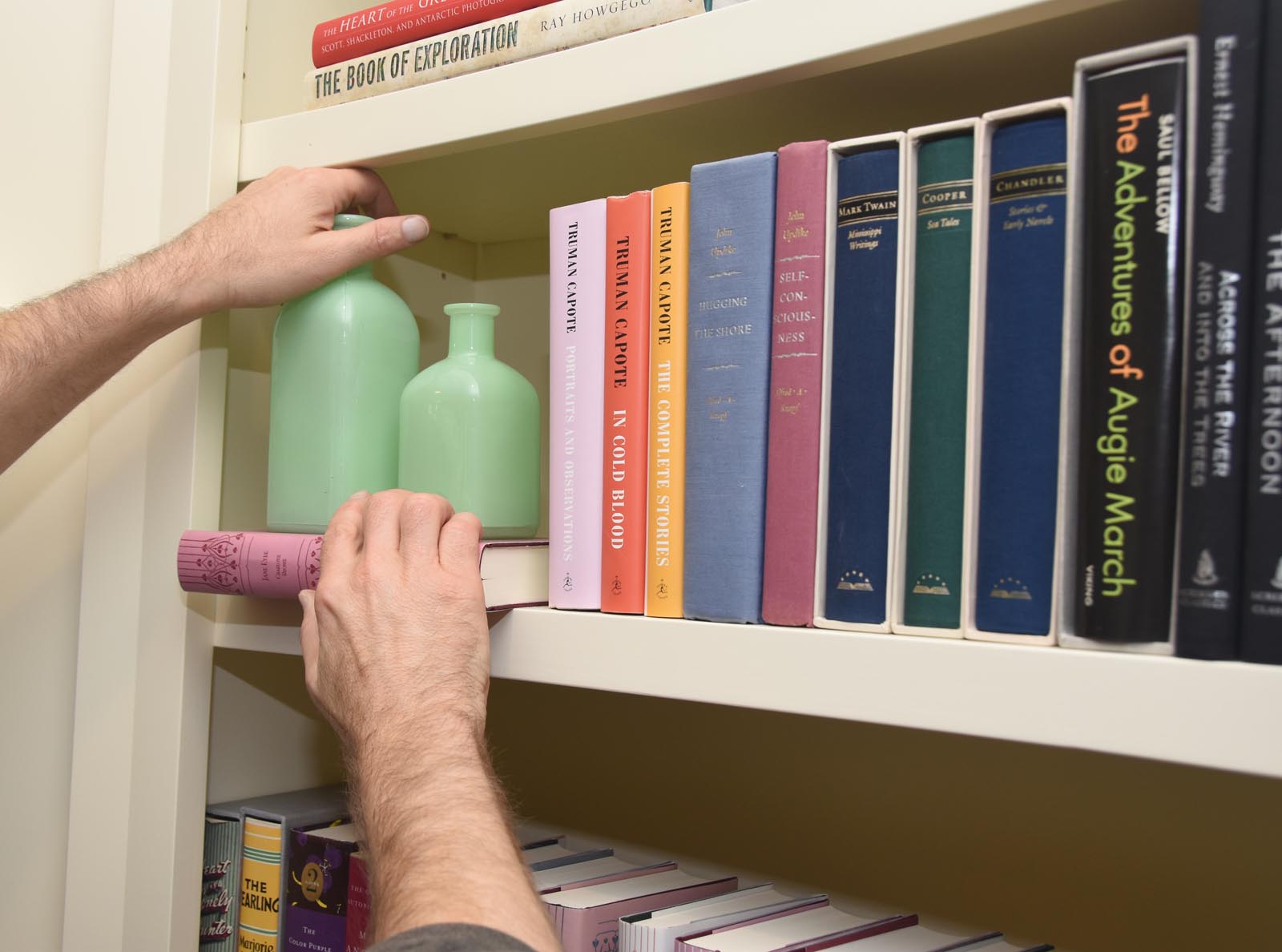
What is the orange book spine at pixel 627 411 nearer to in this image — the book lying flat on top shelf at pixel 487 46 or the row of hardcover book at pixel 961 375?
the row of hardcover book at pixel 961 375

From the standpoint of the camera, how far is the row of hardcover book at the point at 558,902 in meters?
0.70

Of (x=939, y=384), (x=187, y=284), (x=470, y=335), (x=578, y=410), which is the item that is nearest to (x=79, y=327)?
(x=187, y=284)

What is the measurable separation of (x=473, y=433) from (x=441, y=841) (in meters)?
0.33

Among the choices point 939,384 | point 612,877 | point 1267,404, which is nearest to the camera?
point 1267,404

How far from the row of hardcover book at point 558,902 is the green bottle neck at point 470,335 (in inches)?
15.3

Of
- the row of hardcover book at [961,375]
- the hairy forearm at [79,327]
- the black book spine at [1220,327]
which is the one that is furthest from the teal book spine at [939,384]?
the hairy forearm at [79,327]

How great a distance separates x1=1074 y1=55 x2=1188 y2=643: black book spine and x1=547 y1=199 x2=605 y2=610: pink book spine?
334 mm

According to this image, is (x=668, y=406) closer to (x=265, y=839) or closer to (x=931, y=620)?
(x=931, y=620)

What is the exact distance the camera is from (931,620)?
23.8 inches

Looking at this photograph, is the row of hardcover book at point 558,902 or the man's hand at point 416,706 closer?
the man's hand at point 416,706

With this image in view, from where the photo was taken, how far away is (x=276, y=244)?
0.88 metres

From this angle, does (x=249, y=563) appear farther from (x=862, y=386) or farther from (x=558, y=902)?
(x=862, y=386)

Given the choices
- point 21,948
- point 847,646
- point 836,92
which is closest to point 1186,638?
point 847,646

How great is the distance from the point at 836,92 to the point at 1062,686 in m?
0.45
